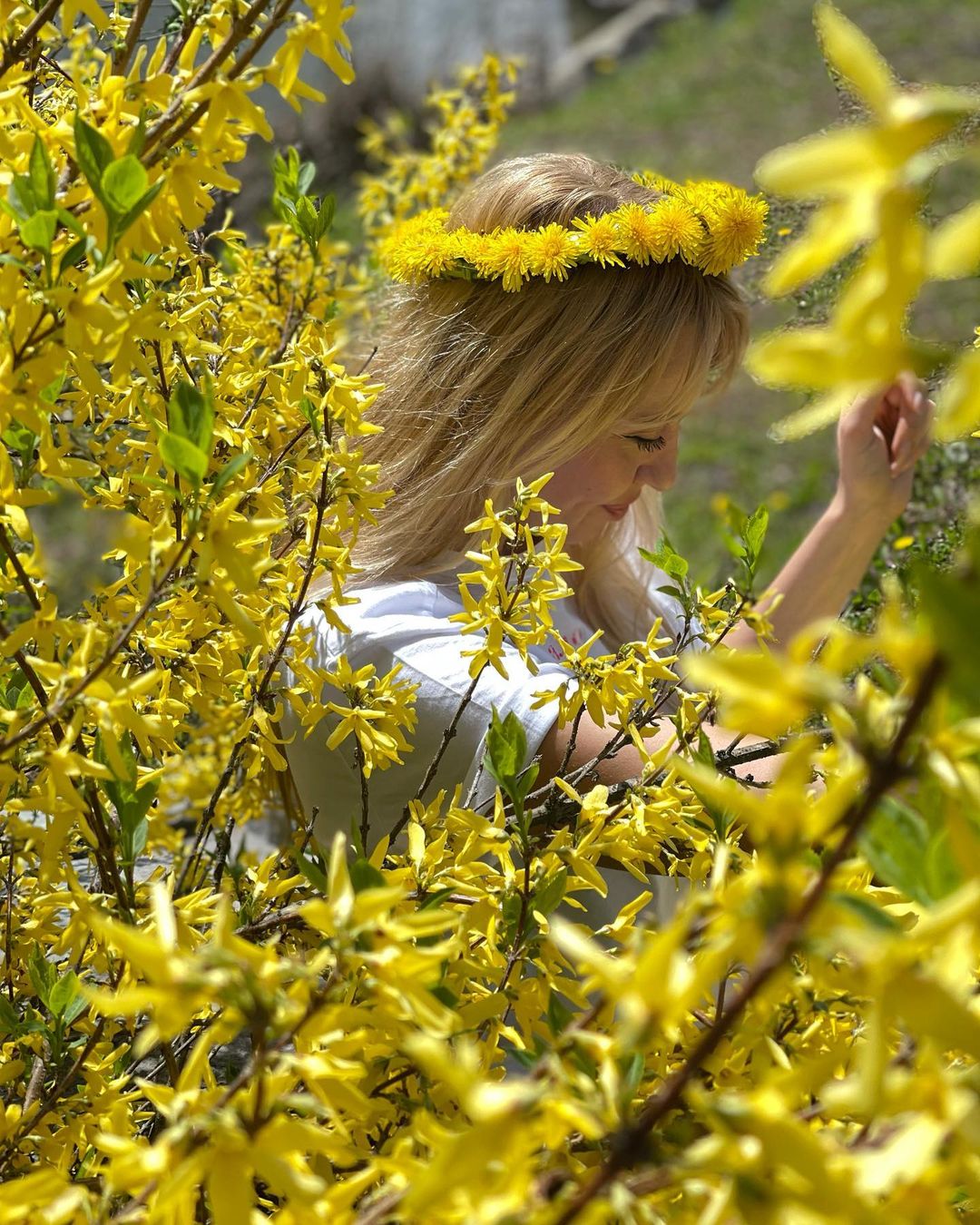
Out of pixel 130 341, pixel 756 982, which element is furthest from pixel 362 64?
pixel 756 982

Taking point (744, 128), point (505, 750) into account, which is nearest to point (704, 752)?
point (505, 750)

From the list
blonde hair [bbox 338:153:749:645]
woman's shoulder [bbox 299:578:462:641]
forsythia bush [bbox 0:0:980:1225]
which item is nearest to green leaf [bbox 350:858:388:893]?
forsythia bush [bbox 0:0:980:1225]

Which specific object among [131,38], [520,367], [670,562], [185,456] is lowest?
[670,562]

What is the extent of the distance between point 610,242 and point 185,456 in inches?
39.1

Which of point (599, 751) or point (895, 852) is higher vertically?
point (895, 852)

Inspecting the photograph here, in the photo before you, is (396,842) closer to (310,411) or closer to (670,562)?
(670,562)

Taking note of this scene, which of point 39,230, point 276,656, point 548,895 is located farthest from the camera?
point 276,656

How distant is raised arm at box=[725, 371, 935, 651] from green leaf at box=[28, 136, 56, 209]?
52.9 inches

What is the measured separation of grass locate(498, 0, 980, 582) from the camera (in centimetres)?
522

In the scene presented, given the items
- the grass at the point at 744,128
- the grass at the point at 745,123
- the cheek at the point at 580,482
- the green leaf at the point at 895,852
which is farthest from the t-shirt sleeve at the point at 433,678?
the grass at the point at 745,123

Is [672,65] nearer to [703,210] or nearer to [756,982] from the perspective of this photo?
[703,210]

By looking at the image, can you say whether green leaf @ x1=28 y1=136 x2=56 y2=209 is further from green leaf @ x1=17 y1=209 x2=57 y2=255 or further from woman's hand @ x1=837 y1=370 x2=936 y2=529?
woman's hand @ x1=837 y1=370 x2=936 y2=529

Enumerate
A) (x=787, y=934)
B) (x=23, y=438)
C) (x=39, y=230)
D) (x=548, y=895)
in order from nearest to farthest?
(x=787, y=934)
(x=39, y=230)
(x=548, y=895)
(x=23, y=438)

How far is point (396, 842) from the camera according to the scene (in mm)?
1448
